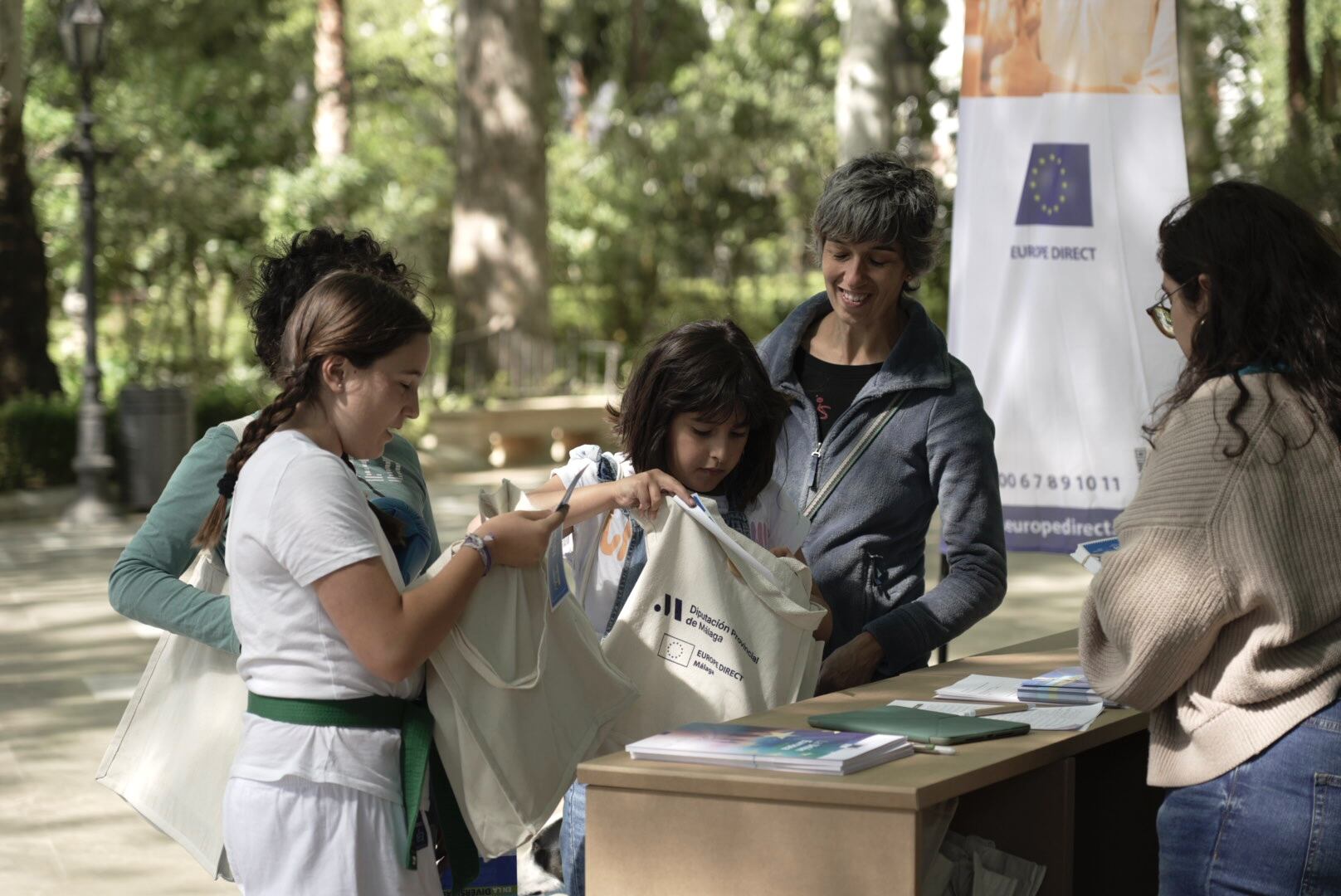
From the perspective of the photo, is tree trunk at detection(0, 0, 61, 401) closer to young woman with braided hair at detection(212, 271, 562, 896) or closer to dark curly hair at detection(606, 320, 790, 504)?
dark curly hair at detection(606, 320, 790, 504)

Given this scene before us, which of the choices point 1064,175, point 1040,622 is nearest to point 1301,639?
point 1064,175

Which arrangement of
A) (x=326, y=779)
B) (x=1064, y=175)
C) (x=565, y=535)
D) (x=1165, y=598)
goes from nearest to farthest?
(x=1165, y=598) → (x=326, y=779) → (x=565, y=535) → (x=1064, y=175)

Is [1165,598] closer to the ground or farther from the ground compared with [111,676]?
A: farther from the ground

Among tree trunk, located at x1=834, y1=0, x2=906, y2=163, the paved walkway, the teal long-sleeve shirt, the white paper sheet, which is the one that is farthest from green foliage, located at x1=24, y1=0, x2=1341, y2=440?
the teal long-sleeve shirt

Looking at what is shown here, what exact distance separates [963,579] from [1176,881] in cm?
138

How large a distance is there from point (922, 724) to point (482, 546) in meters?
0.92

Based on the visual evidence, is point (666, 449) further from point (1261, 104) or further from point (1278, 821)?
point (1261, 104)

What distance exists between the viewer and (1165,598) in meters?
2.59

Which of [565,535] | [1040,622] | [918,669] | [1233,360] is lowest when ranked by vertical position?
[1040,622]

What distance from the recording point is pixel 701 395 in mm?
3617

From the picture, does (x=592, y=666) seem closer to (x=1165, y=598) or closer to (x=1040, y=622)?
(x=1165, y=598)

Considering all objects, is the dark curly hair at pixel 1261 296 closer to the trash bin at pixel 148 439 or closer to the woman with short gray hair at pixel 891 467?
the woman with short gray hair at pixel 891 467

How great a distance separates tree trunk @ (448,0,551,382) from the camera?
69.5 feet

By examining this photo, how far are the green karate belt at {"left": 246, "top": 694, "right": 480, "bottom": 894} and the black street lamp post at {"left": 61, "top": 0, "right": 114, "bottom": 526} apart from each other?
12692mm
